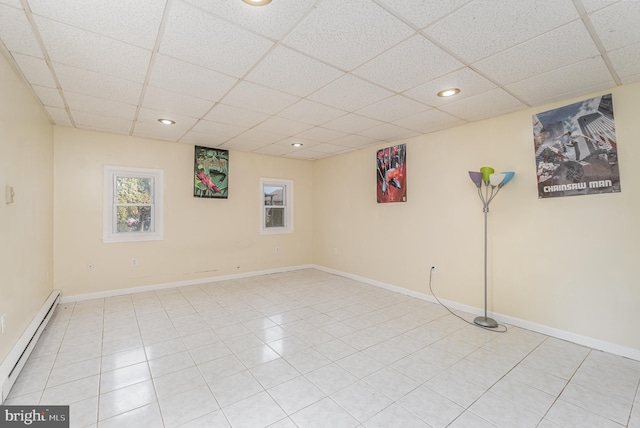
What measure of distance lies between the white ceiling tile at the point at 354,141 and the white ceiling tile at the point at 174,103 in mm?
2235

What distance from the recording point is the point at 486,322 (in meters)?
3.45

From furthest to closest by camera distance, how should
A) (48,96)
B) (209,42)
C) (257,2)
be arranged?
(48,96) → (209,42) → (257,2)

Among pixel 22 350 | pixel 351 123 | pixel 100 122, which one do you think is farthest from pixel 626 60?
pixel 100 122

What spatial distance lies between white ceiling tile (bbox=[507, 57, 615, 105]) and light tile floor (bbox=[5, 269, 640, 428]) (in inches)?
103

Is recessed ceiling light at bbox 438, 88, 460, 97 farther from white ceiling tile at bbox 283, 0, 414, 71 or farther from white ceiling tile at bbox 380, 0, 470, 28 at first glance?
white ceiling tile at bbox 380, 0, 470, 28

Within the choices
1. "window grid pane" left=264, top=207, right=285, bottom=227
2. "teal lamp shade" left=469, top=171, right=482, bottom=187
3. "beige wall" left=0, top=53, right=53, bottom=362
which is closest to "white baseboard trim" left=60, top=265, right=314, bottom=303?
"beige wall" left=0, top=53, right=53, bottom=362

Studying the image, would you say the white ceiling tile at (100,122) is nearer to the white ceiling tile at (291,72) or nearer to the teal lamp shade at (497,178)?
the white ceiling tile at (291,72)

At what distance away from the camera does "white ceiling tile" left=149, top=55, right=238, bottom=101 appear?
2.41 metres

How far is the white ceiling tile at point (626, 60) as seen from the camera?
2.14m

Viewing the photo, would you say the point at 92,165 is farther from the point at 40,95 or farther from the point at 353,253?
the point at 353,253

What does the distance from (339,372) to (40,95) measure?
414cm

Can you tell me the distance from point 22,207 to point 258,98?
8.30ft

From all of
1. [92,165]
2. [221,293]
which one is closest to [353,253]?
[221,293]

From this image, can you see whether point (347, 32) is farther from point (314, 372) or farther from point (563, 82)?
point (314, 372)
